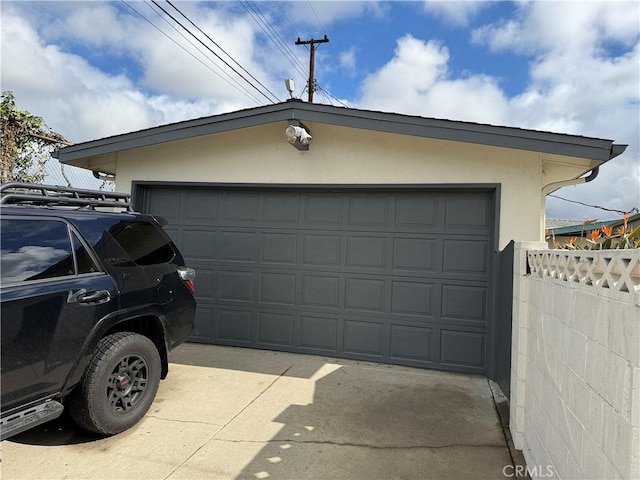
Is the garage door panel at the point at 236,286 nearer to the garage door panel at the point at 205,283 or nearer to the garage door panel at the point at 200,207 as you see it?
the garage door panel at the point at 205,283

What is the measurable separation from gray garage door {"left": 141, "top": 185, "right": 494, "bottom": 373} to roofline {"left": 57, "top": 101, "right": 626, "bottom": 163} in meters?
0.89

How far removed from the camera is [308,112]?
5.50m

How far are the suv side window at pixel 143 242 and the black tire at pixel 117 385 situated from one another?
2.41 feet

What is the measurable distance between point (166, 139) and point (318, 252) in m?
2.70

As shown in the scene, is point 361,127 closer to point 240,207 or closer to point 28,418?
Result: point 240,207

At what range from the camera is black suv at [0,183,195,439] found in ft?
9.06

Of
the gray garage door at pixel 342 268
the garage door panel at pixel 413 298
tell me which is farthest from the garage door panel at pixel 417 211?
the garage door panel at pixel 413 298

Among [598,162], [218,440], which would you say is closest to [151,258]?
[218,440]

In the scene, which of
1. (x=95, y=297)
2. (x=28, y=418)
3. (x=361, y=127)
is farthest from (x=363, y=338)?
(x=28, y=418)

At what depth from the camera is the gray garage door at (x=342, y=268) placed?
18.1 feet

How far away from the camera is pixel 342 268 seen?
19.6 feet

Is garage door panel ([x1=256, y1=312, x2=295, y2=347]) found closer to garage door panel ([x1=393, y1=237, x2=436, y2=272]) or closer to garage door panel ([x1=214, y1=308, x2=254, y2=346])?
garage door panel ([x1=214, y1=308, x2=254, y2=346])

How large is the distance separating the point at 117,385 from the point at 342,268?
328 centimetres

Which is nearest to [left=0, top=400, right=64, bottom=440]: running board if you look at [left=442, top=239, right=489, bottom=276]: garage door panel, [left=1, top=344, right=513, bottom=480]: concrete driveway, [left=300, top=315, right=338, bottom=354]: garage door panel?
[left=1, top=344, right=513, bottom=480]: concrete driveway
